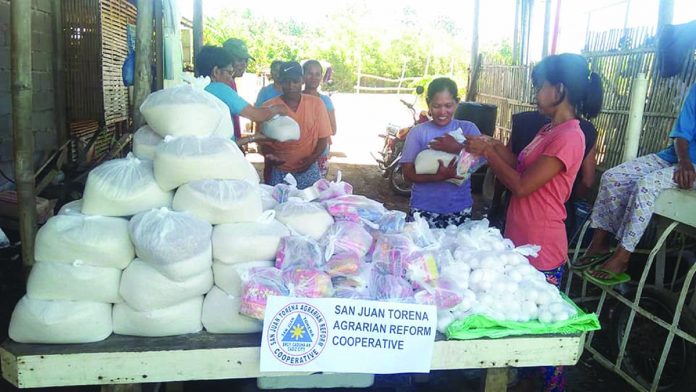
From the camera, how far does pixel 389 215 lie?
216 cm

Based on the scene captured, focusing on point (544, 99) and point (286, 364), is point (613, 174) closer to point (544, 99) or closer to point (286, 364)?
point (544, 99)

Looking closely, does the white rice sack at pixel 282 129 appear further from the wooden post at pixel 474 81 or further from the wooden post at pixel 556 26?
the wooden post at pixel 474 81

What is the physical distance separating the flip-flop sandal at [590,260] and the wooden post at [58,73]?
18.2 feet

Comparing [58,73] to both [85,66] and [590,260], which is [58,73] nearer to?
[85,66]

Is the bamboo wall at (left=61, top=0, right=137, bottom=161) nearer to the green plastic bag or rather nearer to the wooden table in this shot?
the wooden table

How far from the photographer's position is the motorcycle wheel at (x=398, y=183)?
26.4 feet

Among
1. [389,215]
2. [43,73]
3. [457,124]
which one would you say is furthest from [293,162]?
[43,73]

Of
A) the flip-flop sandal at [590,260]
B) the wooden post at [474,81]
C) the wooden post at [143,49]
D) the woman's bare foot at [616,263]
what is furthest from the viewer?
the wooden post at [474,81]

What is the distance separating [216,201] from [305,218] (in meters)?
0.35

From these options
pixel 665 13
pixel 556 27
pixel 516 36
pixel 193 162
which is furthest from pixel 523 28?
pixel 193 162

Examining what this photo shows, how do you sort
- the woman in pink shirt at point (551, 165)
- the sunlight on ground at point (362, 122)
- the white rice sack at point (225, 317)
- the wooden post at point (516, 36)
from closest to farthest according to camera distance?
the white rice sack at point (225, 317), the woman in pink shirt at point (551, 165), the wooden post at point (516, 36), the sunlight on ground at point (362, 122)

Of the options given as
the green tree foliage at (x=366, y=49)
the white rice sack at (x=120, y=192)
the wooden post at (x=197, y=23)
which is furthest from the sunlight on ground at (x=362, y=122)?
the white rice sack at (x=120, y=192)

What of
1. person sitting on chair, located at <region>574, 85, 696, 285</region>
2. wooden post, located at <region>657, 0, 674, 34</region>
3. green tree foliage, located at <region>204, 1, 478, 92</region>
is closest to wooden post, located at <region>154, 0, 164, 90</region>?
person sitting on chair, located at <region>574, 85, 696, 285</region>

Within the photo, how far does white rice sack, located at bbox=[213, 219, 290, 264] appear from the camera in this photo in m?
1.75
